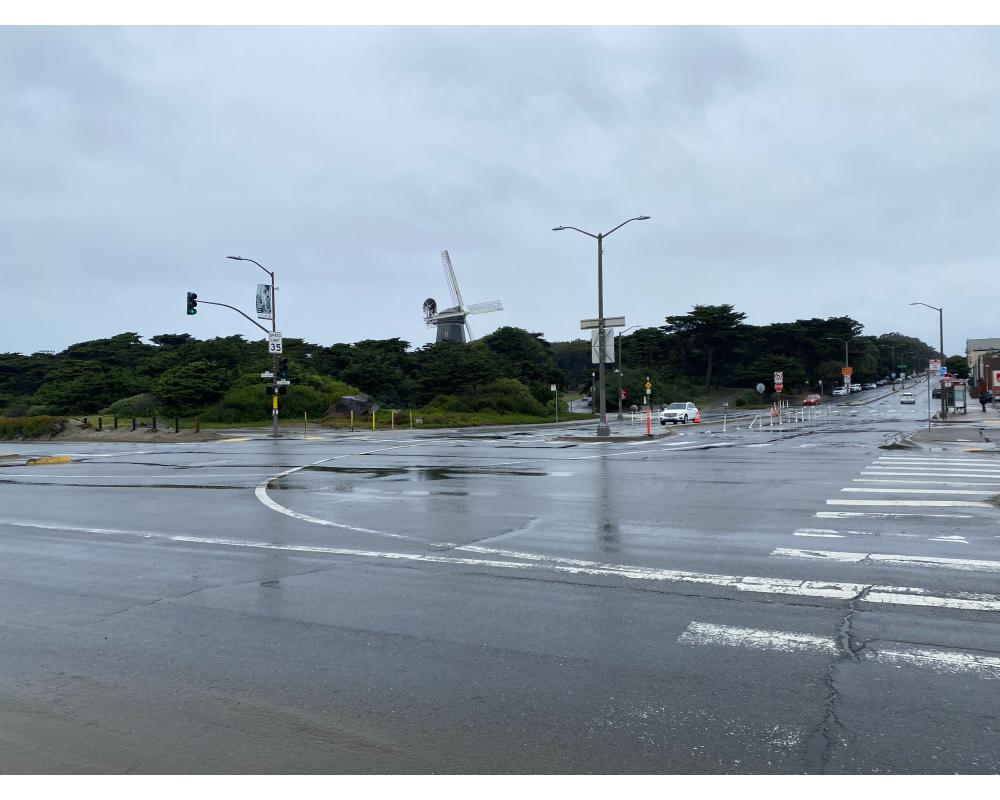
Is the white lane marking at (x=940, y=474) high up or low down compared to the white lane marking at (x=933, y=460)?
down

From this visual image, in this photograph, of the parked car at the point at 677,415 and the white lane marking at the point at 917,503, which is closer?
the white lane marking at the point at 917,503

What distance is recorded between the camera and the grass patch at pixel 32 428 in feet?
145

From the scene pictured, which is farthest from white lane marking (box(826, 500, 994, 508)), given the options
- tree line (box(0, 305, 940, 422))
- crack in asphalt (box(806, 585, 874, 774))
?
tree line (box(0, 305, 940, 422))

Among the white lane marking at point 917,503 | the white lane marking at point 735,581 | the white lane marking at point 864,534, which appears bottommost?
the white lane marking at point 735,581

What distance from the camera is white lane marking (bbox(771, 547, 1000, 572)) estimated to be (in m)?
8.04

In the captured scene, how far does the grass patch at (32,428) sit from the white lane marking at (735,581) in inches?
1581

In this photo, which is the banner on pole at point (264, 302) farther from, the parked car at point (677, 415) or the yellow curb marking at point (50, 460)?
the parked car at point (677, 415)

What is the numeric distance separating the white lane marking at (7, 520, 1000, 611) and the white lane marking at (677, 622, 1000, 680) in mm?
1228

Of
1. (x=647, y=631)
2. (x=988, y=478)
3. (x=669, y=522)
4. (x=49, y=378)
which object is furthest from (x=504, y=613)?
(x=49, y=378)

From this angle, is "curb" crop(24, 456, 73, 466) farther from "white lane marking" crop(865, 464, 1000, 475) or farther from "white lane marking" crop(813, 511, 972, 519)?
"white lane marking" crop(865, 464, 1000, 475)

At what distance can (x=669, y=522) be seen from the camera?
1110 centimetres

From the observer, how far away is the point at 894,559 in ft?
27.6

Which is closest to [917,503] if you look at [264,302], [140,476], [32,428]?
[140,476]

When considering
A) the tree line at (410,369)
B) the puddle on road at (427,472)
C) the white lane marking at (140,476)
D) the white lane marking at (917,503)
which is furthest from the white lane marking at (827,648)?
the tree line at (410,369)
